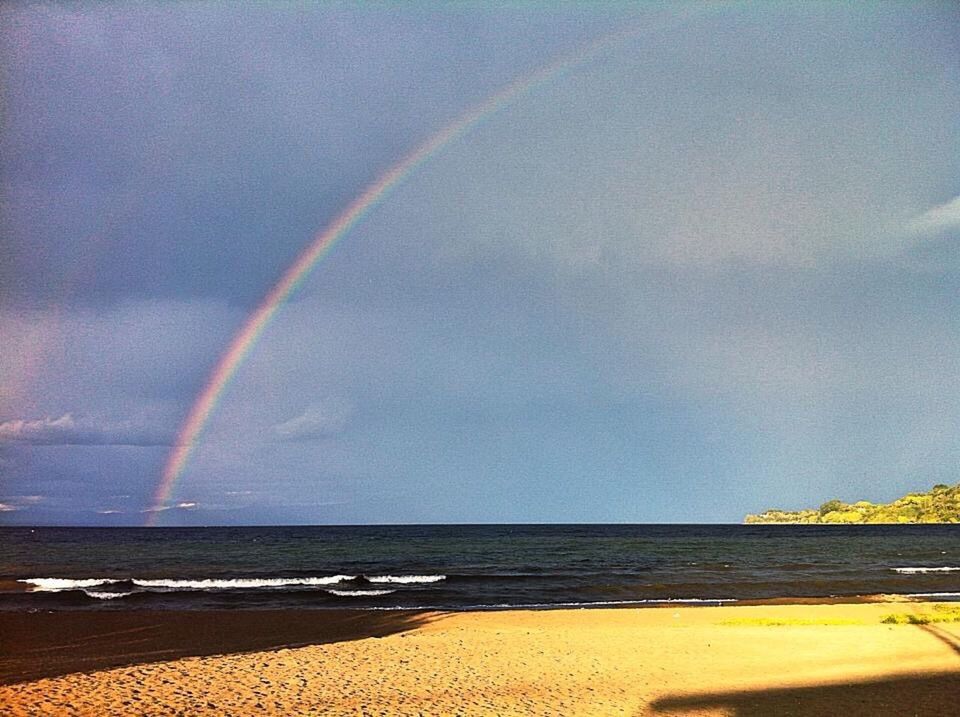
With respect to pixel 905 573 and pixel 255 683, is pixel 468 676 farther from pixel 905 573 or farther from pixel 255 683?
pixel 905 573

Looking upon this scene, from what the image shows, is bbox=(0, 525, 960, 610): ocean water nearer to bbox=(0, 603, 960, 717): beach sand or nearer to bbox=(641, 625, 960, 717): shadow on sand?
bbox=(0, 603, 960, 717): beach sand

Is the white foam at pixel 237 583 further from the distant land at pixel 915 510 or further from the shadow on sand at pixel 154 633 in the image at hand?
the distant land at pixel 915 510

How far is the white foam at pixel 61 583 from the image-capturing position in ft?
125

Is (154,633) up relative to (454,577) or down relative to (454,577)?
up

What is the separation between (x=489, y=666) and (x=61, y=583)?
33414 millimetres

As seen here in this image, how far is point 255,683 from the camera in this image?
46.5 feet

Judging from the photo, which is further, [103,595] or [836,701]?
[103,595]

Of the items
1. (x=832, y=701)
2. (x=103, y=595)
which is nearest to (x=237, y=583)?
(x=103, y=595)

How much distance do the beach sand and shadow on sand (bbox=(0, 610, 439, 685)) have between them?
0.08 metres

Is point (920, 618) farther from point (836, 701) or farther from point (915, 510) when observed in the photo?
point (915, 510)

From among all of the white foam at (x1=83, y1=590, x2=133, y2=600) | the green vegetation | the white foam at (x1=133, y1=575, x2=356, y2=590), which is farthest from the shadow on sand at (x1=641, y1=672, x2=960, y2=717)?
the white foam at (x1=133, y1=575, x2=356, y2=590)

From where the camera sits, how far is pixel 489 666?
15688 millimetres

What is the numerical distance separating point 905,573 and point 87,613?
42.6 meters

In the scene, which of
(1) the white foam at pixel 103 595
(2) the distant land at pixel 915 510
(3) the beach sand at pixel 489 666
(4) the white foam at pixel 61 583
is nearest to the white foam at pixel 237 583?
(4) the white foam at pixel 61 583
